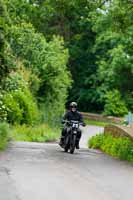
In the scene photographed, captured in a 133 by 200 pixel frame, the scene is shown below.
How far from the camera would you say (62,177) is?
46.8 ft

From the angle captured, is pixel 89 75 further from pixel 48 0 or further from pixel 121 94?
pixel 48 0

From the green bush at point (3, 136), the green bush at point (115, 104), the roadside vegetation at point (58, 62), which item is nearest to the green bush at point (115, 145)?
the green bush at point (3, 136)

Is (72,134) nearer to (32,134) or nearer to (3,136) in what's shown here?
(3,136)

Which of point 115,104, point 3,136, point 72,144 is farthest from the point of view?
point 115,104

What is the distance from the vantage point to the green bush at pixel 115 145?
2077 cm

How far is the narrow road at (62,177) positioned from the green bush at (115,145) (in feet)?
1.89

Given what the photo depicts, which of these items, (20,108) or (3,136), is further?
(20,108)

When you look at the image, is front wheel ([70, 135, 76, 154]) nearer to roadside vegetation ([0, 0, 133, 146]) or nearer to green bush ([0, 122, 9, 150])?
green bush ([0, 122, 9, 150])

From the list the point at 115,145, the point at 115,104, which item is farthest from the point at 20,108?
the point at 115,104

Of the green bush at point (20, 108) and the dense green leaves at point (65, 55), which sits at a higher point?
the dense green leaves at point (65, 55)

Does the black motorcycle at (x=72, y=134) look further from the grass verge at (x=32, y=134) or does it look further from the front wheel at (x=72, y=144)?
the grass verge at (x=32, y=134)

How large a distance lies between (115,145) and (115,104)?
40.7 m

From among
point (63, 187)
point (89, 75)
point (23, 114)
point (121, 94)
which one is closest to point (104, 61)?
point (121, 94)

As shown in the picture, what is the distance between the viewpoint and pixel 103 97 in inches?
2559
